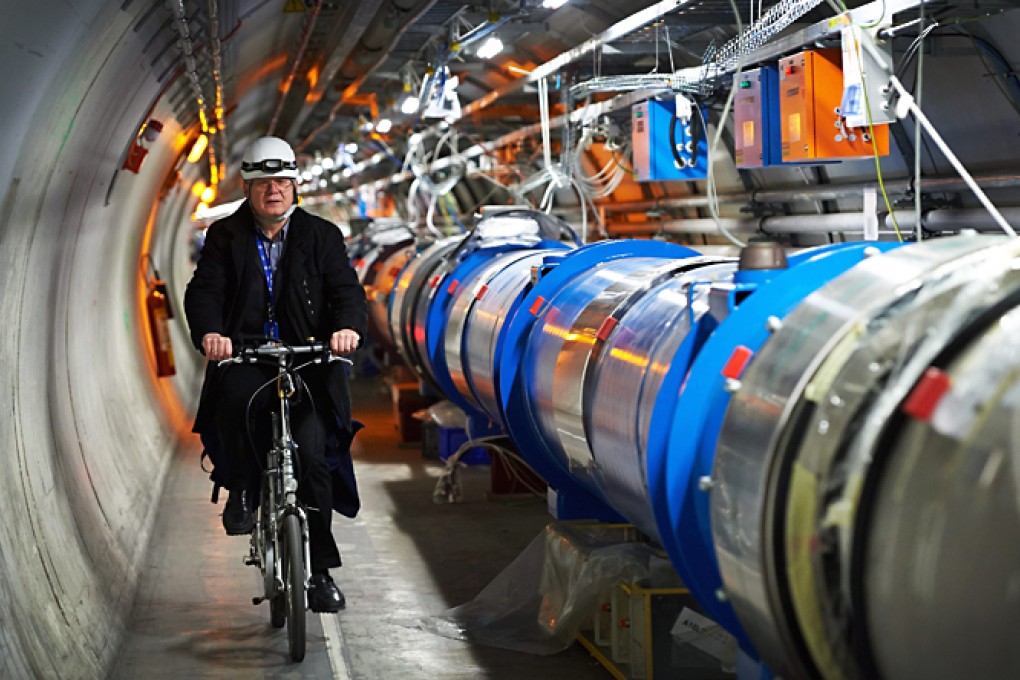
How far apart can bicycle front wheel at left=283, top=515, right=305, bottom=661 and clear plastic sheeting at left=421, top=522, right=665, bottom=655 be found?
→ 0.55 m

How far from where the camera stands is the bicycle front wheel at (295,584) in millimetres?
4195

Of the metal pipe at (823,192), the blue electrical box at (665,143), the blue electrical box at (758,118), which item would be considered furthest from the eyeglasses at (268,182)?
the blue electrical box at (665,143)

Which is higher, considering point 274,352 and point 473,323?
point 274,352

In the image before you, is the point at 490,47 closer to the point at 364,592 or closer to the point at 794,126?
the point at 794,126

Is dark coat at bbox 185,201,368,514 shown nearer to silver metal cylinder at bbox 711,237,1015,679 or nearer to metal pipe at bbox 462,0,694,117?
metal pipe at bbox 462,0,694,117

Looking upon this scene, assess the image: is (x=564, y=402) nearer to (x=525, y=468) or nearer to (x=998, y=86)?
(x=998, y=86)

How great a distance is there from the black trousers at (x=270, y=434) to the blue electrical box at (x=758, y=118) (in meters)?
2.14

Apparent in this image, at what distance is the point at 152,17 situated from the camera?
5.02 m

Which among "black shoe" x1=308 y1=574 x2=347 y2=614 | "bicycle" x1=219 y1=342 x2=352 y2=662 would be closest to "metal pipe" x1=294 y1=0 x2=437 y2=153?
"bicycle" x1=219 y1=342 x2=352 y2=662

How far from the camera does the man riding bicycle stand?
4.50 metres

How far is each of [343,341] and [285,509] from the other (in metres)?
0.54

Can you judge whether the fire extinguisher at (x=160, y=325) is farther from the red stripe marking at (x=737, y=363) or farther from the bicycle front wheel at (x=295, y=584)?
the red stripe marking at (x=737, y=363)

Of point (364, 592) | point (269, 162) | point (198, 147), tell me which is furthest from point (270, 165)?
point (198, 147)

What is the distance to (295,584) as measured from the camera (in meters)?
4.18
